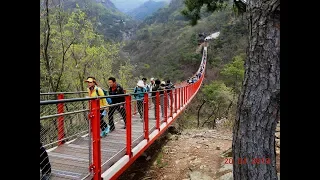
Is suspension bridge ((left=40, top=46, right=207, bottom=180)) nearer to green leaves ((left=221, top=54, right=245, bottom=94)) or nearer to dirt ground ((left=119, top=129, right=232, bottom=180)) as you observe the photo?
dirt ground ((left=119, top=129, right=232, bottom=180))

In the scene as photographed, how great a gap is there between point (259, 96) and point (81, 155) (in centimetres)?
195

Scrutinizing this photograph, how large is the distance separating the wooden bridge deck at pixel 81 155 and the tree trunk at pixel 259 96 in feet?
4.79

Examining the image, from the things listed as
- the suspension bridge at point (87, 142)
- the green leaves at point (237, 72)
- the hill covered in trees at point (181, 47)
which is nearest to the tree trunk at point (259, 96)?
the suspension bridge at point (87, 142)

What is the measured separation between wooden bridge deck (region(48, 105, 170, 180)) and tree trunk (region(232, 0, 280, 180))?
146 cm

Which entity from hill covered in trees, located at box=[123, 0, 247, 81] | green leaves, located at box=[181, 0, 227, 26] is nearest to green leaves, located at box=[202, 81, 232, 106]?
hill covered in trees, located at box=[123, 0, 247, 81]

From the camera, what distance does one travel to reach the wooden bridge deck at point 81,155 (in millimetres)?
2594

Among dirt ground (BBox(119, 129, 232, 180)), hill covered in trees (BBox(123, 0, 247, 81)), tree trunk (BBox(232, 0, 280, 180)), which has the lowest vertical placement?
dirt ground (BBox(119, 129, 232, 180))

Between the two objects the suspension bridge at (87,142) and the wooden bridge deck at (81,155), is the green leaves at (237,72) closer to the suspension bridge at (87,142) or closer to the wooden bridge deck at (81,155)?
the suspension bridge at (87,142)

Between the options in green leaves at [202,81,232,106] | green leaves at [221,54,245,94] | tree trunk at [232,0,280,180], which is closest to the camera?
tree trunk at [232,0,280,180]

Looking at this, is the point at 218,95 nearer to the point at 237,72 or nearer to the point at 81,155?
the point at 237,72

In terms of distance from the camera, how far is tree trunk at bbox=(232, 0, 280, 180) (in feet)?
7.45

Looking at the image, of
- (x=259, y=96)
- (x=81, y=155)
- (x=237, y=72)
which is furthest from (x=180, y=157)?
(x=237, y=72)
